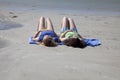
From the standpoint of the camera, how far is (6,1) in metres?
18.1

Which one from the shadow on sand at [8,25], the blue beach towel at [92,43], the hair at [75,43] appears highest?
the hair at [75,43]

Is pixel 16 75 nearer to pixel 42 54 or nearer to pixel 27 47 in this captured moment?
pixel 42 54

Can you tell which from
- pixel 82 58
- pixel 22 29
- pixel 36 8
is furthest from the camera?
pixel 36 8

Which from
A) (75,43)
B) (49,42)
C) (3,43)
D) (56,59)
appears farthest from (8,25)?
(56,59)

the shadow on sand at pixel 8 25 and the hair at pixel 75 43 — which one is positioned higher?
the hair at pixel 75 43

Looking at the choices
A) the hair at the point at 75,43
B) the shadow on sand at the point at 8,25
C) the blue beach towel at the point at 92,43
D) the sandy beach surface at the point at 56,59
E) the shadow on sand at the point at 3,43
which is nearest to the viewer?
the sandy beach surface at the point at 56,59

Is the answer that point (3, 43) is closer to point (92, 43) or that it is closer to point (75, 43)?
point (75, 43)

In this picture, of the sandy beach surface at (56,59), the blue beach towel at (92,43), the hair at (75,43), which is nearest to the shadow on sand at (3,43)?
the sandy beach surface at (56,59)

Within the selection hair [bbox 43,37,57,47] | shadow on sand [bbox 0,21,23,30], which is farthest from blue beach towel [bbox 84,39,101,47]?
shadow on sand [bbox 0,21,23,30]

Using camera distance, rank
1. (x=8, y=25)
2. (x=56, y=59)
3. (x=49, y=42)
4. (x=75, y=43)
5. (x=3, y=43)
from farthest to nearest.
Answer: (x=8, y=25) → (x=3, y=43) → (x=75, y=43) → (x=49, y=42) → (x=56, y=59)

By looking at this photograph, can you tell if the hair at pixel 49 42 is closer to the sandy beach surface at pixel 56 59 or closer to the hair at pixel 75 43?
the sandy beach surface at pixel 56 59

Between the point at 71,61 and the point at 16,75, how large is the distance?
3.88 ft

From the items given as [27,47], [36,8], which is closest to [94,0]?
[36,8]

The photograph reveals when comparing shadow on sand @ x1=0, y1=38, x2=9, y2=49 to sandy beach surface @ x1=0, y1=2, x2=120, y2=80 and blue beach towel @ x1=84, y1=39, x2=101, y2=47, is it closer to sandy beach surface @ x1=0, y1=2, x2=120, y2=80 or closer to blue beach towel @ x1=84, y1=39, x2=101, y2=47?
sandy beach surface @ x1=0, y1=2, x2=120, y2=80
